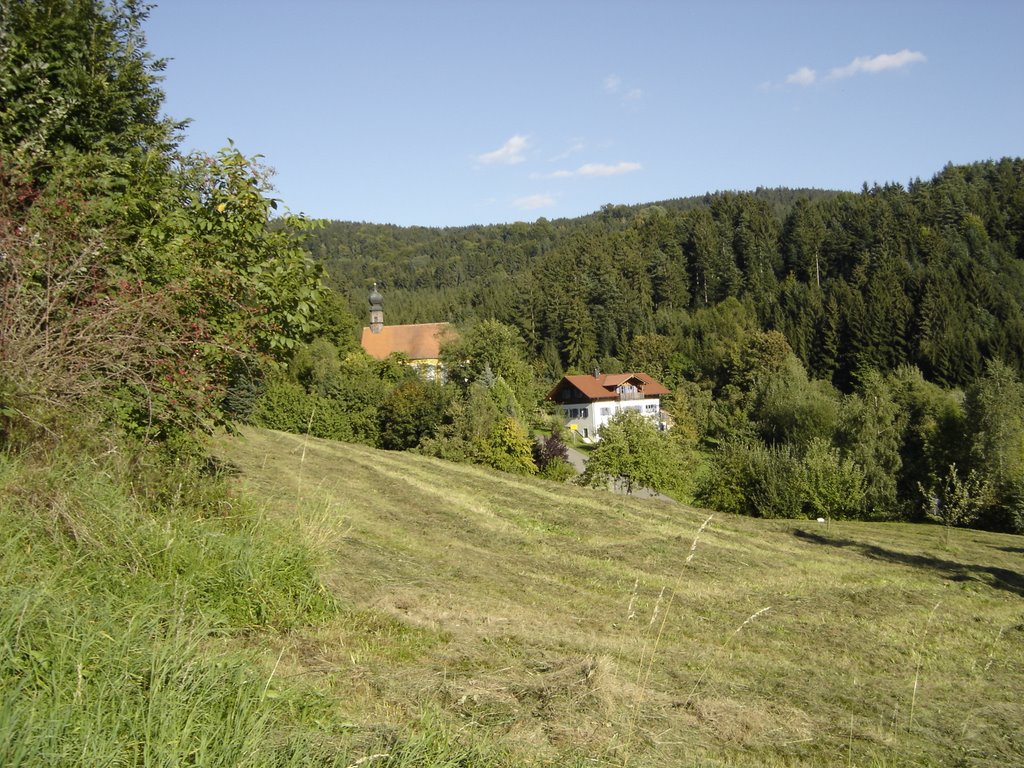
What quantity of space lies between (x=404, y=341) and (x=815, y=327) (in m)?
45.4

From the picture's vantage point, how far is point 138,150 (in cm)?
873

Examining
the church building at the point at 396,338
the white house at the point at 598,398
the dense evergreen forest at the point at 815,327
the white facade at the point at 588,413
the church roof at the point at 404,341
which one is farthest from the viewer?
the church building at the point at 396,338

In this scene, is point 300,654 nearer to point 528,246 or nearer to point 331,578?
point 331,578

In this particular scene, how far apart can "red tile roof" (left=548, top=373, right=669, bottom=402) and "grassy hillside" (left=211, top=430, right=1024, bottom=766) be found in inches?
2045

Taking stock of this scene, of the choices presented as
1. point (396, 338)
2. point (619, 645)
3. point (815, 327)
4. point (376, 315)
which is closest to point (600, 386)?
point (396, 338)

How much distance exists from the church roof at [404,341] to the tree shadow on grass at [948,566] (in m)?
59.9

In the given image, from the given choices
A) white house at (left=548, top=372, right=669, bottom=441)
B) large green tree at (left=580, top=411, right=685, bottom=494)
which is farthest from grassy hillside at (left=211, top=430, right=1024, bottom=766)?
white house at (left=548, top=372, right=669, bottom=441)

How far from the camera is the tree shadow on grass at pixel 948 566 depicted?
14474 mm

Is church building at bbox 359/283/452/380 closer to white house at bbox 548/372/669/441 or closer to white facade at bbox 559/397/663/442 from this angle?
white house at bbox 548/372/669/441

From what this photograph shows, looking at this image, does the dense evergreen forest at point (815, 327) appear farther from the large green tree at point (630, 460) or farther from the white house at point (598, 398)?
the white house at point (598, 398)

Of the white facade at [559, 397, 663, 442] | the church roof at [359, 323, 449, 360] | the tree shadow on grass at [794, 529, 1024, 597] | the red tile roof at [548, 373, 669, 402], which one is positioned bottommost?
the white facade at [559, 397, 663, 442]

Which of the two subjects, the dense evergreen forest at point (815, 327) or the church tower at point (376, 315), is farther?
the church tower at point (376, 315)

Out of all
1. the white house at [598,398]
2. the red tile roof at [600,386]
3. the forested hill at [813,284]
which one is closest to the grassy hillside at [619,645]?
the white house at [598,398]

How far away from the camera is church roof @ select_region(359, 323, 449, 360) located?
252 ft
